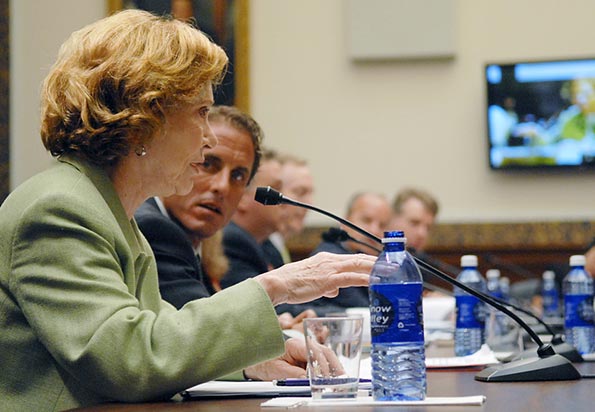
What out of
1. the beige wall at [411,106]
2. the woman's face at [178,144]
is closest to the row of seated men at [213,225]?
the woman's face at [178,144]

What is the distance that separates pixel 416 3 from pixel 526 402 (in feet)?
19.6

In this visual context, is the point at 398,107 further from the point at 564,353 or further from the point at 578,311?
the point at 564,353

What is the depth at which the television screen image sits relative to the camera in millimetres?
7137

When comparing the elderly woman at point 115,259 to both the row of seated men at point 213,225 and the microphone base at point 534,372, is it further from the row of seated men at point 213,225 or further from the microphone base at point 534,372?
the row of seated men at point 213,225

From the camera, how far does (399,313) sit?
5.34ft

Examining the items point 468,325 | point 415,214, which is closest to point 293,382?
point 468,325

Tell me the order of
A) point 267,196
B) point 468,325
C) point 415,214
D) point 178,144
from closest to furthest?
1. point 178,144
2. point 267,196
3. point 468,325
4. point 415,214

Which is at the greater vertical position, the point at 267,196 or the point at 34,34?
the point at 34,34

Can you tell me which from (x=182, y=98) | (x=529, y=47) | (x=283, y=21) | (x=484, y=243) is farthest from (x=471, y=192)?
(x=182, y=98)

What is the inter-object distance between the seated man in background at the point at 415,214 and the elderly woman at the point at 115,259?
4888 mm

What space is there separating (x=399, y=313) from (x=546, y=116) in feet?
19.0

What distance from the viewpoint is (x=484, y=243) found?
7.23 m

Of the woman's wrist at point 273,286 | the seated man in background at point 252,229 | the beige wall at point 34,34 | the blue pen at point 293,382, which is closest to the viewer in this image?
the woman's wrist at point 273,286

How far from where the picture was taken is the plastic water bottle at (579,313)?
2918 millimetres
